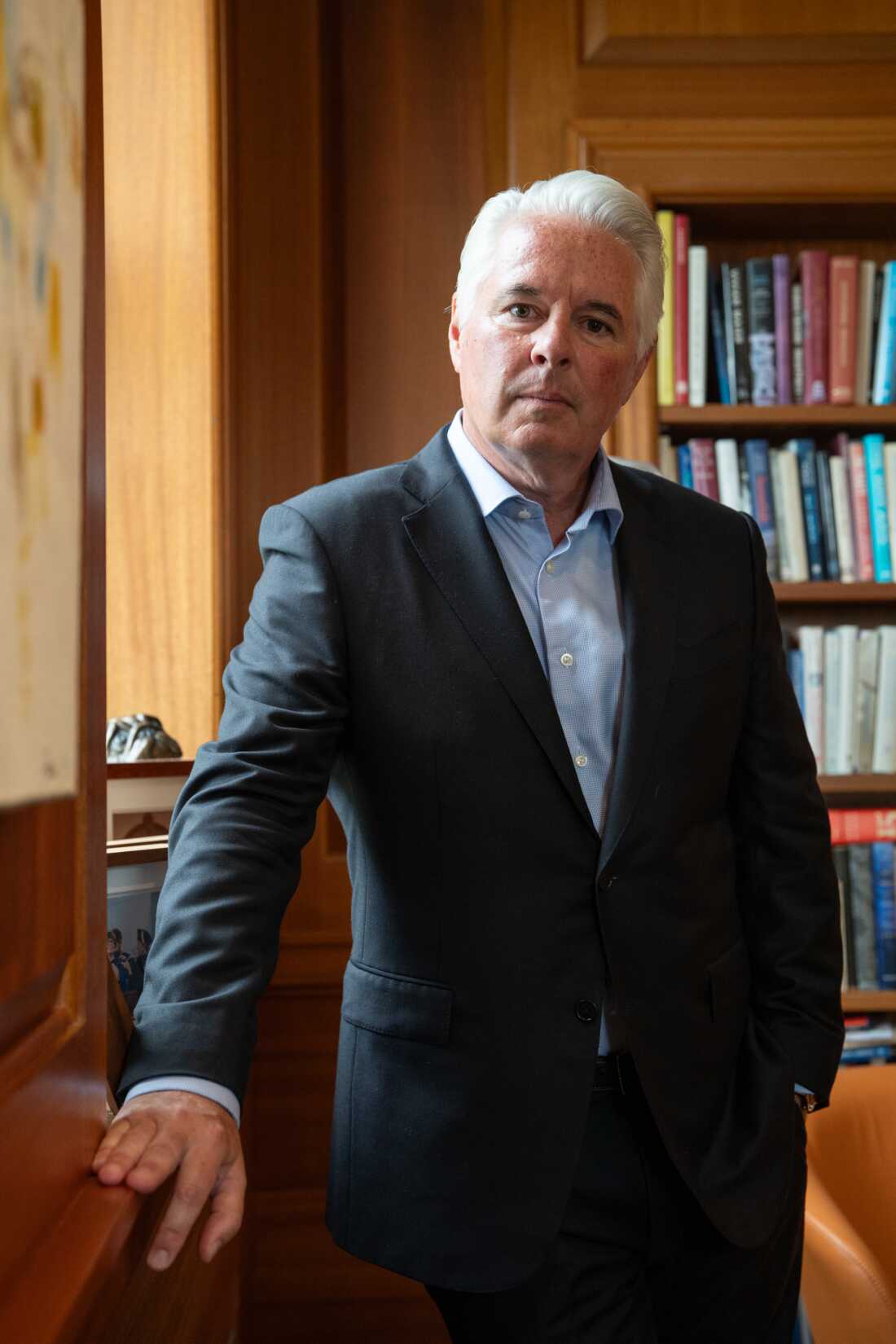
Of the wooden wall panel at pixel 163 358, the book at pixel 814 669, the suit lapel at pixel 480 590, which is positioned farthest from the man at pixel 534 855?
the book at pixel 814 669

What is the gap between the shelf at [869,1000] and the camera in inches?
106

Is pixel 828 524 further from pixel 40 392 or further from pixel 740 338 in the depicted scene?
pixel 40 392

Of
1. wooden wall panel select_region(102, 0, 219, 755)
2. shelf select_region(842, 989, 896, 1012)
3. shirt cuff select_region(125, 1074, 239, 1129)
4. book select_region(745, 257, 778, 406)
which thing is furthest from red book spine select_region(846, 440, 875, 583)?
shirt cuff select_region(125, 1074, 239, 1129)

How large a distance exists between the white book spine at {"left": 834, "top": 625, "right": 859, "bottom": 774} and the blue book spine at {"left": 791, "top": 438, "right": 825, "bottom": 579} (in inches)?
5.9

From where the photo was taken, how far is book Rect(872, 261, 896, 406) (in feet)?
9.03

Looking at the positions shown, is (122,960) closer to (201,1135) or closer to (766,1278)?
(201,1135)

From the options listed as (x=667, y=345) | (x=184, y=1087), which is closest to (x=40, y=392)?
(x=184, y=1087)

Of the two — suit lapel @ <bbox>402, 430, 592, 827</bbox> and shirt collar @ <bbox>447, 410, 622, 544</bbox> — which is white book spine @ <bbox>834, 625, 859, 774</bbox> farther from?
suit lapel @ <bbox>402, 430, 592, 827</bbox>

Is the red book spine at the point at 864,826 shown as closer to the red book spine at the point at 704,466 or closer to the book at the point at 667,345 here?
the red book spine at the point at 704,466

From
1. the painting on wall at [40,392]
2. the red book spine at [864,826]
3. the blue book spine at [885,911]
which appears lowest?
the blue book spine at [885,911]

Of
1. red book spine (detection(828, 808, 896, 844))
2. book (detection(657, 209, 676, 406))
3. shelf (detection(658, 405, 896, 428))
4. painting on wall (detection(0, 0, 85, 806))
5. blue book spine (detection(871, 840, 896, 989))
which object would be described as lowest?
blue book spine (detection(871, 840, 896, 989))

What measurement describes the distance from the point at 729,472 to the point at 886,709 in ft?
2.02

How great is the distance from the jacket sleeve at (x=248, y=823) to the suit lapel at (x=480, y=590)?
0.14m

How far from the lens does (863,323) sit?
9.09 feet
